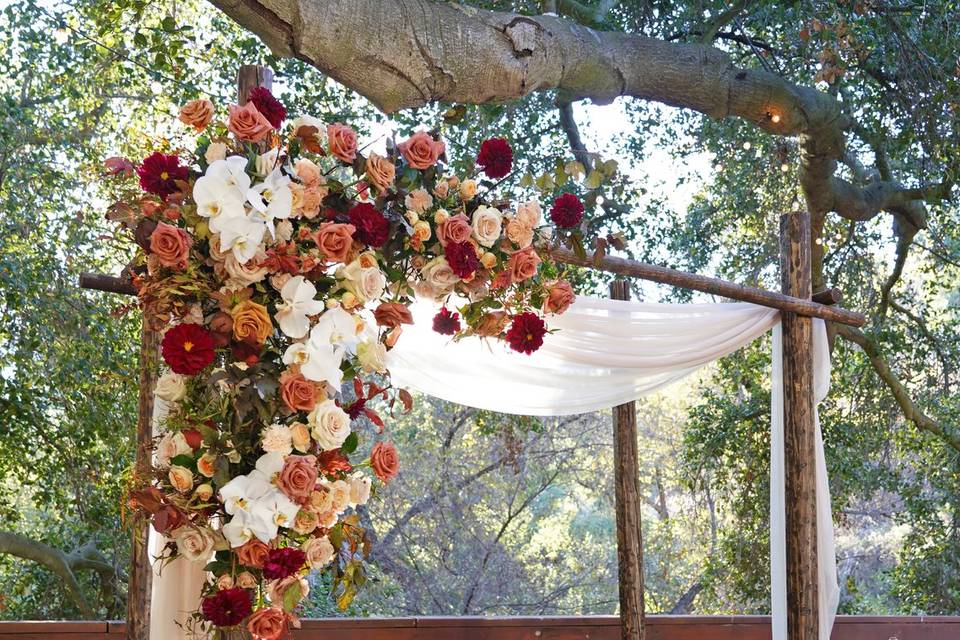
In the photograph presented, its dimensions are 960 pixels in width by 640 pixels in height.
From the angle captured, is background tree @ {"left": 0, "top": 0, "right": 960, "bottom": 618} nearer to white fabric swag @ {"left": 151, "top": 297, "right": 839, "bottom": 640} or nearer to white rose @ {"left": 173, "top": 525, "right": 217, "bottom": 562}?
white fabric swag @ {"left": 151, "top": 297, "right": 839, "bottom": 640}

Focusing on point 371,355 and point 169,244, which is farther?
point 371,355

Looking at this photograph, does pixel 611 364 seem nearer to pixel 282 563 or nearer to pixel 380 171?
pixel 380 171

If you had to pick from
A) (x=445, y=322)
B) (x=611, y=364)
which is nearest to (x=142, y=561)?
(x=445, y=322)

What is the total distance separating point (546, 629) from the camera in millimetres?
4043

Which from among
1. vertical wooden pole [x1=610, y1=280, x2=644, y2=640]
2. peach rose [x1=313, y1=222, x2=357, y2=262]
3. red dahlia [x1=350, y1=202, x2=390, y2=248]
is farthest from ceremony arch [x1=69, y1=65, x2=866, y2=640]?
peach rose [x1=313, y1=222, x2=357, y2=262]

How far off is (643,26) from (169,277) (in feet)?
11.7

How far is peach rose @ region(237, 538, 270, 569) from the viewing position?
1908mm

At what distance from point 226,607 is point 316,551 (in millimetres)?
200

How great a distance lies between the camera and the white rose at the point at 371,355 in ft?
7.00

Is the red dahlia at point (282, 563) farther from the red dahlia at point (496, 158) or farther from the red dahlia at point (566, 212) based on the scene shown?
the red dahlia at point (566, 212)

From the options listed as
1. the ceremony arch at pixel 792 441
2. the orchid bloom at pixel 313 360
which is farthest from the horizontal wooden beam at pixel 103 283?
the ceremony arch at pixel 792 441

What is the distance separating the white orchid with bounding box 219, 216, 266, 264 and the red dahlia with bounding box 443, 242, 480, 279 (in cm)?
48

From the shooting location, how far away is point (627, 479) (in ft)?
12.2

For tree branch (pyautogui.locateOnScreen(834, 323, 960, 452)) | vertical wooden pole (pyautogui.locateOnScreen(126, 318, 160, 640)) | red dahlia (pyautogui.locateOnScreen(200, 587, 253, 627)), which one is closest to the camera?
red dahlia (pyautogui.locateOnScreen(200, 587, 253, 627))
